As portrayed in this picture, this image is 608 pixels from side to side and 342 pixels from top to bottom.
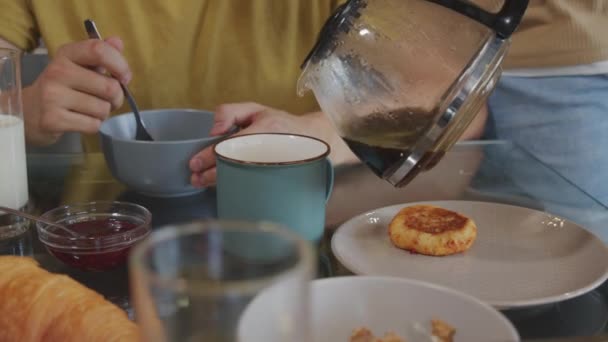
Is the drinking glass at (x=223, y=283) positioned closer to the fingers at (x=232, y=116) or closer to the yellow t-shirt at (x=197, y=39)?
the fingers at (x=232, y=116)

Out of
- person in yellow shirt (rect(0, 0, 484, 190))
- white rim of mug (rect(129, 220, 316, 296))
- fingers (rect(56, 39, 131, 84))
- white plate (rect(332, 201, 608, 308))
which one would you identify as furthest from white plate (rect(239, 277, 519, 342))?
person in yellow shirt (rect(0, 0, 484, 190))

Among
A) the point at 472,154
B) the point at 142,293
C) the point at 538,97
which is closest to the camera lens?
the point at 142,293

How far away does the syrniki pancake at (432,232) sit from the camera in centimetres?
67

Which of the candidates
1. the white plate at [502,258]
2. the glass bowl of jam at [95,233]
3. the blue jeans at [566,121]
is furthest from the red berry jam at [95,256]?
the blue jeans at [566,121]

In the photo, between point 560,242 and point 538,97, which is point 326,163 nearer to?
point 560,242

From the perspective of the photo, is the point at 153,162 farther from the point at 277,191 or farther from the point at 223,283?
the point at 223,283

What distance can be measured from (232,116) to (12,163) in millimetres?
263

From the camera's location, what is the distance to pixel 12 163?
71 cm

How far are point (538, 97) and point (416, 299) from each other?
72 cm

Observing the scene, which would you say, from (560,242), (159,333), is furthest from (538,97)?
(159,333)

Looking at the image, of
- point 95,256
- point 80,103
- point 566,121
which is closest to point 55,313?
point 95,256

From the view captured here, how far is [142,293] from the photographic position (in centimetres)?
28

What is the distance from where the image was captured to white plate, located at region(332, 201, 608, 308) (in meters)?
0.61

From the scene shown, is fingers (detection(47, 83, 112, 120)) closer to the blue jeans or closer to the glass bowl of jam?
the glass bowl of jam
